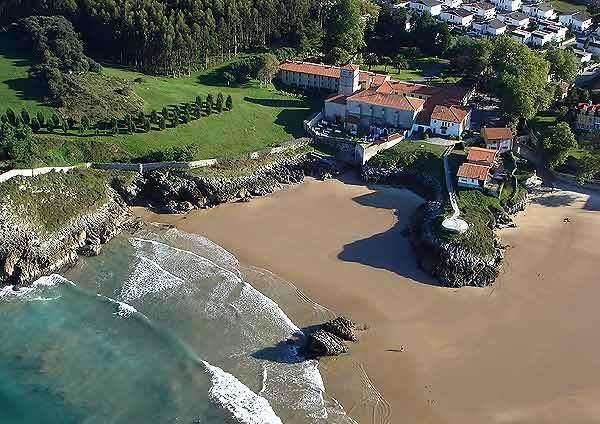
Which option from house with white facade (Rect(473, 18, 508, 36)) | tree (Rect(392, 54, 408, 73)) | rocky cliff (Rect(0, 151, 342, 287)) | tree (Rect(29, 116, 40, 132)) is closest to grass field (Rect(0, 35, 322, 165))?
tree (Rect(29, 116, 40, 132))

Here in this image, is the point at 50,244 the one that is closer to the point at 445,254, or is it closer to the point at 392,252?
the point at 392,252

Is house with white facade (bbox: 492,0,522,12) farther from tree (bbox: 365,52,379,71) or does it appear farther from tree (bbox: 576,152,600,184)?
tree (bbox: 576,152,600,184)

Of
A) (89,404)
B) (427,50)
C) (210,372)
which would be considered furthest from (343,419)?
(427,50)

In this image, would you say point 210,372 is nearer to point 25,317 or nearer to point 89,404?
point 89,404

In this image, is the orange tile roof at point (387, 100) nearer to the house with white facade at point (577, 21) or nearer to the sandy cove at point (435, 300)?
the sandy cove at point (435, 300)

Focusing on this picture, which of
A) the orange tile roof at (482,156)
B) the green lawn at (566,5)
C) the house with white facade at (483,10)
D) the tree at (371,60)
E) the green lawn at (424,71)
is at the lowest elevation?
the orange tile roof at (482,156)

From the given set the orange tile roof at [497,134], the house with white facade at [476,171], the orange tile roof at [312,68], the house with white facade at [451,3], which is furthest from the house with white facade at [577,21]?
the house with white facade at [476,171]
